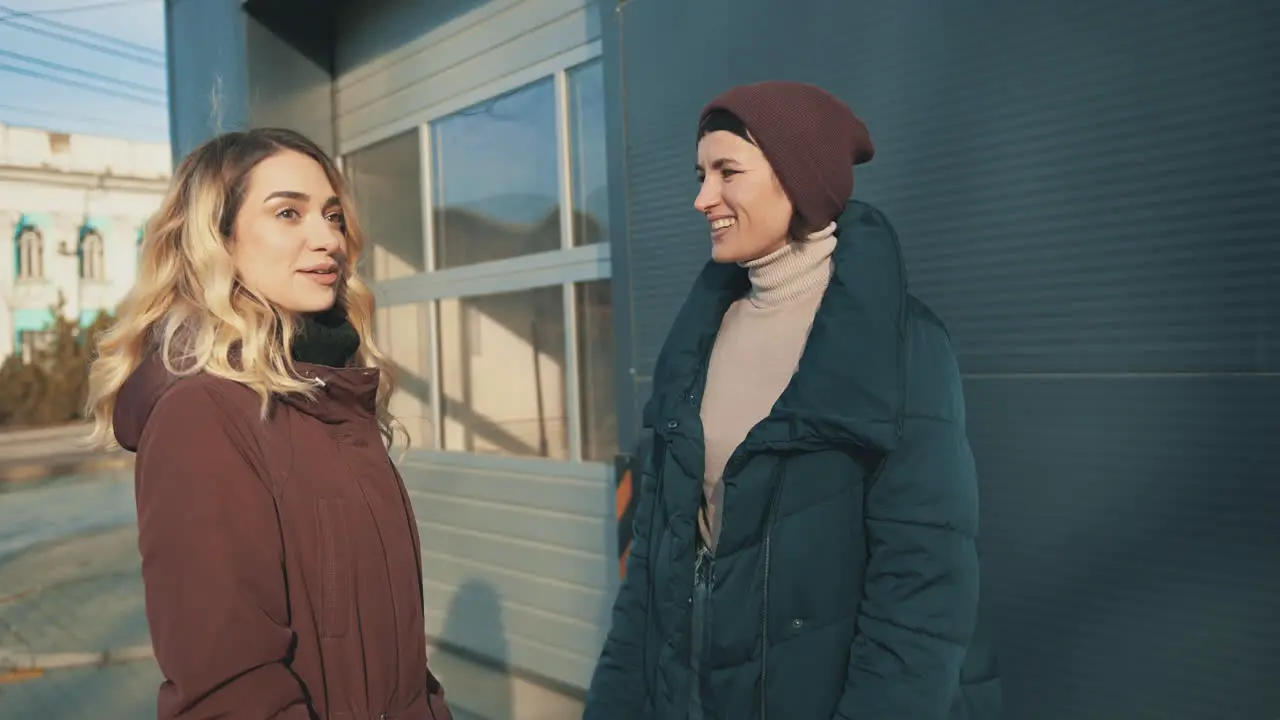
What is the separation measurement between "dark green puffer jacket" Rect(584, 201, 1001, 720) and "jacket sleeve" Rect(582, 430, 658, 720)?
16cm

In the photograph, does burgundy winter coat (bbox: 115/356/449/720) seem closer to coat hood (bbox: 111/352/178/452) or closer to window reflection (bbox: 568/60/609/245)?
coat hood (bbox: 111/352/178/452)

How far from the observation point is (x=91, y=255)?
32.5 metres

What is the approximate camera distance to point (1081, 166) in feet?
7.11

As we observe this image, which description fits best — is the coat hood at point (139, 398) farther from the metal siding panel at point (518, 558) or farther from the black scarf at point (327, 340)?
the metal siding panel at point (518, 558)

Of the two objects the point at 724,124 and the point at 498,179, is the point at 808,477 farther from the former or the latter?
the point at 498,179

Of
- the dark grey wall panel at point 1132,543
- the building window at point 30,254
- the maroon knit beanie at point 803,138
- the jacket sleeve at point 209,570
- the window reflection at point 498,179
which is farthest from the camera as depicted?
the building window at point 30,254

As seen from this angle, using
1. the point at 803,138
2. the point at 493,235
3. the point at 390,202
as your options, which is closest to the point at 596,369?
the point at 493,235

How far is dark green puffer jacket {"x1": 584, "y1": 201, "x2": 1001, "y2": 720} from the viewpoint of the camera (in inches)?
54.7

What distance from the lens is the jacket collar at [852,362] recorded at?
1.41 m

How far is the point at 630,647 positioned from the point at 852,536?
1.85 ft

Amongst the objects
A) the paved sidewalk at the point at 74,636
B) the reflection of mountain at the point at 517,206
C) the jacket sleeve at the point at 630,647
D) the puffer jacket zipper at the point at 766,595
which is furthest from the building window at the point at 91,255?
the puffer jacket zipper at the point at 766,595

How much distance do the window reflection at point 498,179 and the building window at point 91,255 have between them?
32341 mm

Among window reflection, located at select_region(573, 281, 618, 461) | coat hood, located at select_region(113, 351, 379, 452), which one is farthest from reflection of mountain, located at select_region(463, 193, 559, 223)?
coat hood, located at select_region(113, 351, 379, 452)

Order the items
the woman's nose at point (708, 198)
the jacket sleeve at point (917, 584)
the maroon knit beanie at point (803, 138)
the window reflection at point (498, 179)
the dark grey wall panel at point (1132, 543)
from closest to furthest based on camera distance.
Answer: the jacket sleeve at point (917, 584)
the maroon knit beanie at point (803, 138)
the woman's nose at point (708, 198)
the dark grey wall panel at point (1132, 543)
the window reflection at point (498, 179)
